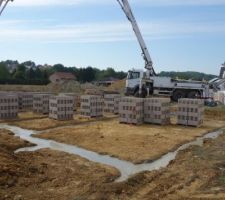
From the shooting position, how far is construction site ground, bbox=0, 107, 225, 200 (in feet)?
30.0

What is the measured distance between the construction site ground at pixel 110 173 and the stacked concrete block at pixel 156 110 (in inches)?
169

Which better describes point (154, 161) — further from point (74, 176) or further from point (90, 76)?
point (90, 76)

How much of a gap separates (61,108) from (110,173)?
1254 cm

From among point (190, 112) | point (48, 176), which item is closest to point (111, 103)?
point (190, 112)

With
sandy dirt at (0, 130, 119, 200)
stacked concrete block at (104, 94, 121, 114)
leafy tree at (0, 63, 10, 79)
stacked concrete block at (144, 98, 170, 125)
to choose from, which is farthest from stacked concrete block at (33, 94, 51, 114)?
leafy tree at (0, 63, 10, 79)

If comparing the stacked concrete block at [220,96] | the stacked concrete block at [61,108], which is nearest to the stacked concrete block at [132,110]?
the stacked concrete block at [61,108]

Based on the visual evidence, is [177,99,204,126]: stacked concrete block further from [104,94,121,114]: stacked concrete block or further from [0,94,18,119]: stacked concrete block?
[0,94,18,119]: stacked concrete block

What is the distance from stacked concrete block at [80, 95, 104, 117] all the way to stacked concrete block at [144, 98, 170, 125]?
4182 mm

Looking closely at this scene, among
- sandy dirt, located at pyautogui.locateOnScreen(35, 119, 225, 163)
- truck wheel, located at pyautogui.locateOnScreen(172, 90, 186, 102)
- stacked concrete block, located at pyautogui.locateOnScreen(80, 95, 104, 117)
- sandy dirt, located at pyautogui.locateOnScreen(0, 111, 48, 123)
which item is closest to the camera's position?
sandy dirt, located at pyautogui.locateOnScreen(35, 119, 225, 163)

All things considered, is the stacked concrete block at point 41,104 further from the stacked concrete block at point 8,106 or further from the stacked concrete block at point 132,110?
the stacked concrete block at point 132,110

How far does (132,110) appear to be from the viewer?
21609mm

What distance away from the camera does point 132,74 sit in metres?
32.1

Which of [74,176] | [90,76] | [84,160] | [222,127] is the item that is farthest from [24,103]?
[90,76]

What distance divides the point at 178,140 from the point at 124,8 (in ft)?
55.8
